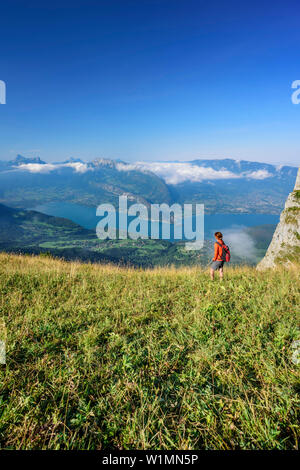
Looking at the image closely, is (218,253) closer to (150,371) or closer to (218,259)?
(218,259)

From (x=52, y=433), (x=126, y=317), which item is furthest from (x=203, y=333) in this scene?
(x=52, y=433)

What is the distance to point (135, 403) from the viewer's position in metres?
2.82

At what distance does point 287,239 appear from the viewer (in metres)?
13.0

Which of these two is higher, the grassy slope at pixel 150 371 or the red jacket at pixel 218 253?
the red jacket at pixel 218 253

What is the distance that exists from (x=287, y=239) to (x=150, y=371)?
43.1ft

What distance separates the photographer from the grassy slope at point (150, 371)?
7.79ft

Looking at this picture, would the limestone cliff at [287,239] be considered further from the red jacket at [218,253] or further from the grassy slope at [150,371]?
the grassy slope at [150,371]

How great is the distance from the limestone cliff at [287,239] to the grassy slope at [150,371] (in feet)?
23.8

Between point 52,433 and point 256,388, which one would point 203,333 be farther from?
point 52,433

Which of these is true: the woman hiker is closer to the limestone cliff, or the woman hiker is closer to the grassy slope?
the grassy slope

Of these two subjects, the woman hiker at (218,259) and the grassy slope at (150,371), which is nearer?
the grassy slope at (150,371)

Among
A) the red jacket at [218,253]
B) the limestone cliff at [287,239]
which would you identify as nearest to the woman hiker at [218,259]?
the red jacket at [218,253]
